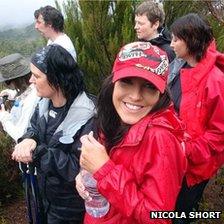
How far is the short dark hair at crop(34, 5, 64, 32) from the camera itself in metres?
4.11

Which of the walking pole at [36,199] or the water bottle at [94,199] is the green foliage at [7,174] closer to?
the walking pole at [36,199]

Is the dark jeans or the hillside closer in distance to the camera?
the dark jeans

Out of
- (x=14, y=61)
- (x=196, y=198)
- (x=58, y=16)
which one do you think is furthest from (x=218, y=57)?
(x=58, y=16)

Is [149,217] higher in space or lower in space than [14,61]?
lower

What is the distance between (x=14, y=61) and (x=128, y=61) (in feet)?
5.92

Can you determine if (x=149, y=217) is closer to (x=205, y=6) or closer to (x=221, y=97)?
(x=221, y=97)

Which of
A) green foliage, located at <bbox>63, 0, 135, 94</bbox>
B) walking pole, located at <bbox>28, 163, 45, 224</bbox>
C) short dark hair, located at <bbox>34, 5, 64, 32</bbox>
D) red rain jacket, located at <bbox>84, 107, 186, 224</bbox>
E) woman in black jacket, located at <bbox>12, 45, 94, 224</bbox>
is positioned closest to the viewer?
red rain jacket, located at <bbox>84, 107, 186, 224</bbox>

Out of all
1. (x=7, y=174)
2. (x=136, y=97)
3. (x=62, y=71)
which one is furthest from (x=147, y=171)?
(x=7, y=174)

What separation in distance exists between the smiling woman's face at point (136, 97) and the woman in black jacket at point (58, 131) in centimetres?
60

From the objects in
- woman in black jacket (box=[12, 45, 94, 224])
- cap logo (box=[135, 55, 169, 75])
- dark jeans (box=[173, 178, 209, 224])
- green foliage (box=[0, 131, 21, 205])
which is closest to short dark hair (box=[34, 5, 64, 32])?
green foliage (box=[0, 131, 21, 205])

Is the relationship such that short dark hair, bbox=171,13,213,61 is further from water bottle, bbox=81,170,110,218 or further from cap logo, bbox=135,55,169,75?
water bottle, bbox=81,170,110,218

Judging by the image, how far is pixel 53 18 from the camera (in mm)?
4133

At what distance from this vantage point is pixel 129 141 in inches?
61.8

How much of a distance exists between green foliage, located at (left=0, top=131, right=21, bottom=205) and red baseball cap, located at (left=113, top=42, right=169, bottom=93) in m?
2.68
